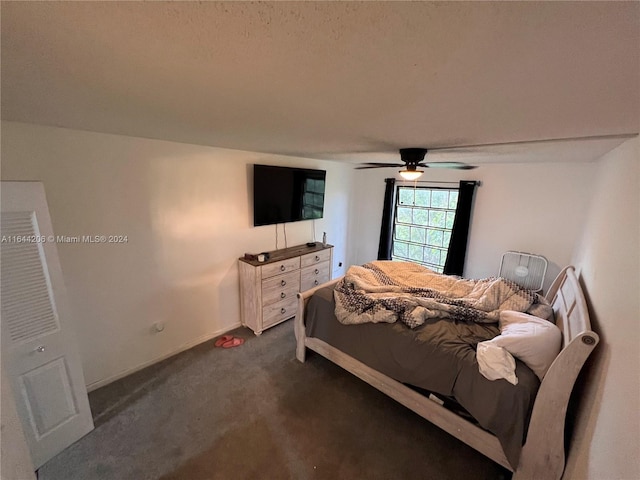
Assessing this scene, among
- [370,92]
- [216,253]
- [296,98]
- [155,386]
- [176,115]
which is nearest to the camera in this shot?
[370,92]

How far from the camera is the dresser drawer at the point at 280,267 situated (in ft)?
10.3

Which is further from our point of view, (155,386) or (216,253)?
(216,253)

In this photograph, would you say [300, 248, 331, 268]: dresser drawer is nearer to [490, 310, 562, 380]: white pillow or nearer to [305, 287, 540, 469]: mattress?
[305, 287, 540, 469]: mattress

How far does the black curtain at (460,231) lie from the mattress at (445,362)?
1864 millimetres

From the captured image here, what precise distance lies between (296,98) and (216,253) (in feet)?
7.88

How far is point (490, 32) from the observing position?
1.78ft

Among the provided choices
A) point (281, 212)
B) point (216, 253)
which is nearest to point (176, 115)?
point (216, 253)

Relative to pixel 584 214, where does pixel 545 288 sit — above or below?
below

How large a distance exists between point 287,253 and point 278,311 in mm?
746

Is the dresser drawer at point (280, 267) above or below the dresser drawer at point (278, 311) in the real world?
above

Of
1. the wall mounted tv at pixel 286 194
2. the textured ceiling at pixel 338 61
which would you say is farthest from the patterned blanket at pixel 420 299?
the textured ceiling at pixel 338 61

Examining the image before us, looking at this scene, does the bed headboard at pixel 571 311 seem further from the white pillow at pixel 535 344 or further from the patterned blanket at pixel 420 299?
the patterned blanket at pixel 420 299

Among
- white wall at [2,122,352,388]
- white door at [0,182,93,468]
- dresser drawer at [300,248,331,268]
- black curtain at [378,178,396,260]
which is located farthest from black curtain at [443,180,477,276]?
white door at [0,182,93,468]

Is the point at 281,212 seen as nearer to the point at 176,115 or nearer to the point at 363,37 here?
the point at 176,115
